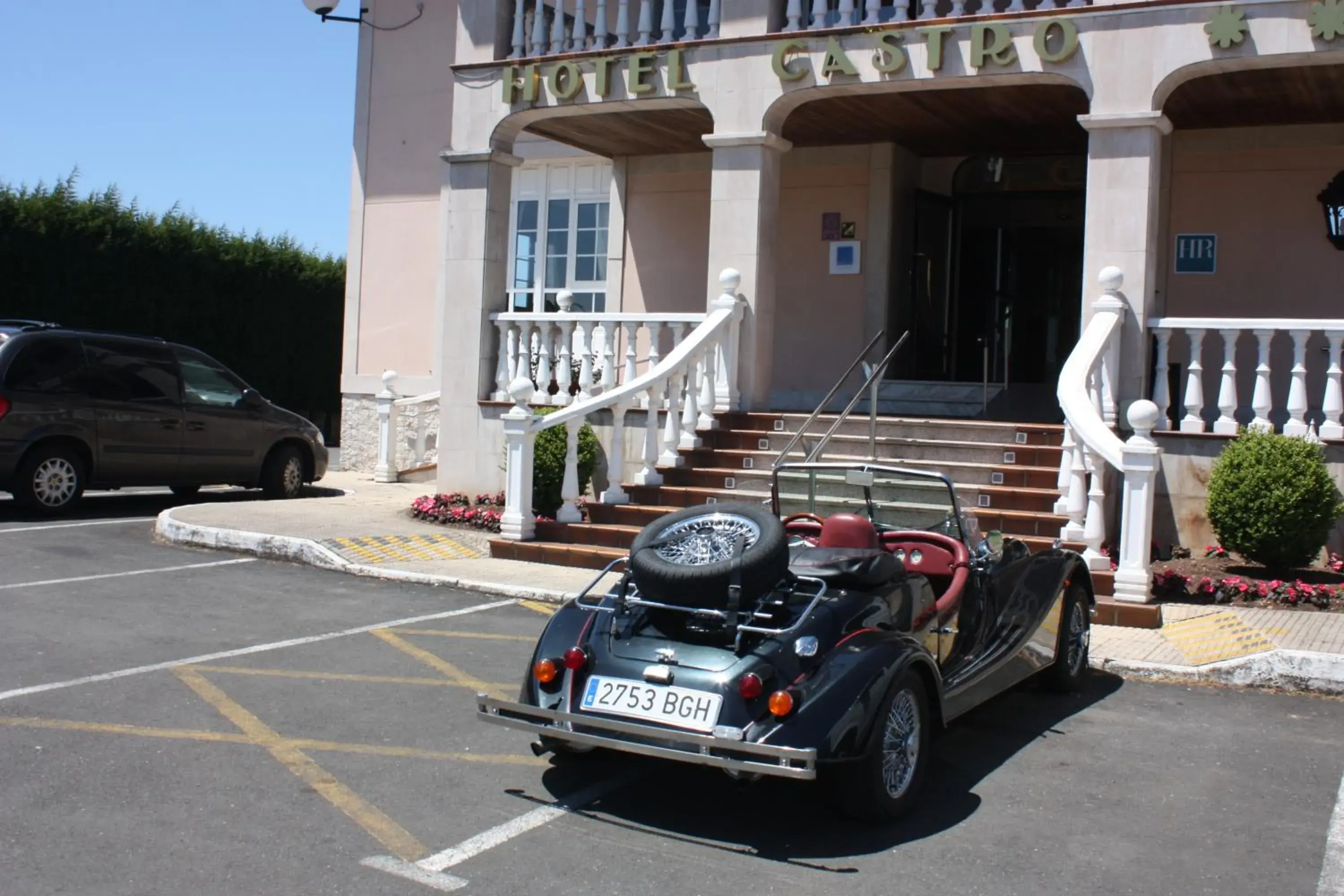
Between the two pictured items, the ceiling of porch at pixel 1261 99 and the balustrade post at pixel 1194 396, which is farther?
the ceiling of porch at pixel 1261 99

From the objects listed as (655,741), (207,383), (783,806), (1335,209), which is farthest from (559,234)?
(655,741)

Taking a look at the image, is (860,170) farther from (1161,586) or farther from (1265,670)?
(1265,670)

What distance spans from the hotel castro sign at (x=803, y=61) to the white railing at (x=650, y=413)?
2.01 meters

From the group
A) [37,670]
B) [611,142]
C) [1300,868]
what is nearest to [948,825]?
[1300,868]

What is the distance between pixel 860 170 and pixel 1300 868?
11.8 metres

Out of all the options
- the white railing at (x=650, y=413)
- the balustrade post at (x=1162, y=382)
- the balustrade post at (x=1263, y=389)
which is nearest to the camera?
the balustrade post at (x=1263, y=389)

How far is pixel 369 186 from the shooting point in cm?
1966

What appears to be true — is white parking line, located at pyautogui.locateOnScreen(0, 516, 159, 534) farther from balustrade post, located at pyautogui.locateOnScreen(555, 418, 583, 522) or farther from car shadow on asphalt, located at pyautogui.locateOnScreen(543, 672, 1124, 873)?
car shadow on asphalt, located at pyautogui.locateOnScreen(543, 672, 1124, 873)

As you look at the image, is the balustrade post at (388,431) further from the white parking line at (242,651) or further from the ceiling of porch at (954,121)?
the white parking line at (242,651)

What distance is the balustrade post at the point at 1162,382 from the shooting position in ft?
36.3

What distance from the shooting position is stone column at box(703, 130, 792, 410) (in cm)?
1296

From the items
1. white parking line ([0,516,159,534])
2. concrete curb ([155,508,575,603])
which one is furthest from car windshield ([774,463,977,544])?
→ white parking line ([0,516,159,534])

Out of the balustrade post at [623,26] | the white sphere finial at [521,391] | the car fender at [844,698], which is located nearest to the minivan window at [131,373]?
the white sphere finial at [521,391]

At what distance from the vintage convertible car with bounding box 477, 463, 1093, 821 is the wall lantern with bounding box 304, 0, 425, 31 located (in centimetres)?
1453
